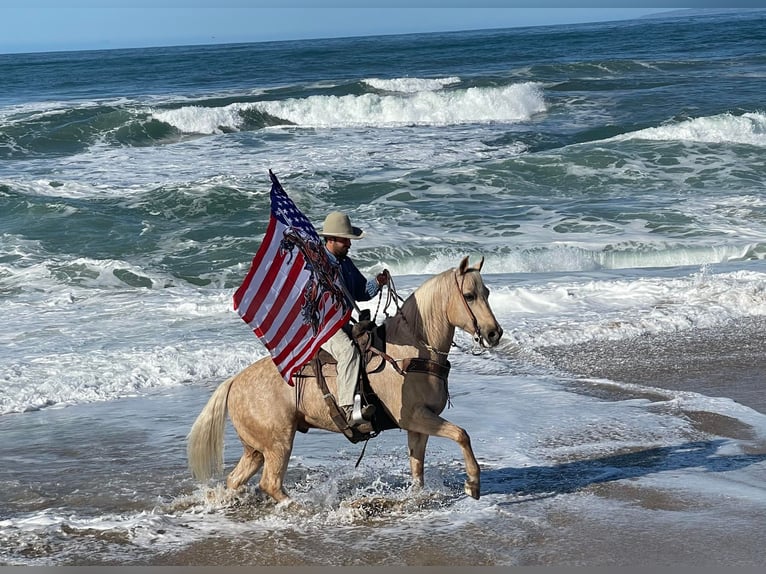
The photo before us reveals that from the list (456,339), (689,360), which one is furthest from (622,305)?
(456,339)

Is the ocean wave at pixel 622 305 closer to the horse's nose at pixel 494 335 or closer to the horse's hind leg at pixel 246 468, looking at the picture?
the horse's hind leg at pixel 246 468

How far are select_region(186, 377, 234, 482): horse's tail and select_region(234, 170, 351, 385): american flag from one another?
566 millimetres

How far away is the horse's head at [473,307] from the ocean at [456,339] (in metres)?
1.23

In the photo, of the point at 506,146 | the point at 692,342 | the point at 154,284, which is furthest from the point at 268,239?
the point at 506,146

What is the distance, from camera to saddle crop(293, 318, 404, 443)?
634cm

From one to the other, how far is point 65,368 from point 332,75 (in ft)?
155

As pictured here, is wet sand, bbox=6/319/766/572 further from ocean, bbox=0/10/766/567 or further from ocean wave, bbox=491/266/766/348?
ocean wave, bbox=491/266/766/348

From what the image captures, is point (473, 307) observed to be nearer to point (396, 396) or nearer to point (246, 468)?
point (396, 396)

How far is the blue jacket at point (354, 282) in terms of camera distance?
21.0 ft

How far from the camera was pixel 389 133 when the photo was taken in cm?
3316

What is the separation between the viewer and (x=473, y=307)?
19.8ft

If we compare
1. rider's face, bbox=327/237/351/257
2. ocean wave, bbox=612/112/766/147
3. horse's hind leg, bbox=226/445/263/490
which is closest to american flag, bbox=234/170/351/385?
rider's face, bbox=327/237/351/257

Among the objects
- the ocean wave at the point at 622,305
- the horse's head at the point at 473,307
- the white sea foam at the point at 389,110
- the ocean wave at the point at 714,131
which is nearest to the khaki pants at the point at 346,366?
the horse's head at the point at 473,307

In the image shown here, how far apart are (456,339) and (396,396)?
17.8 ft
